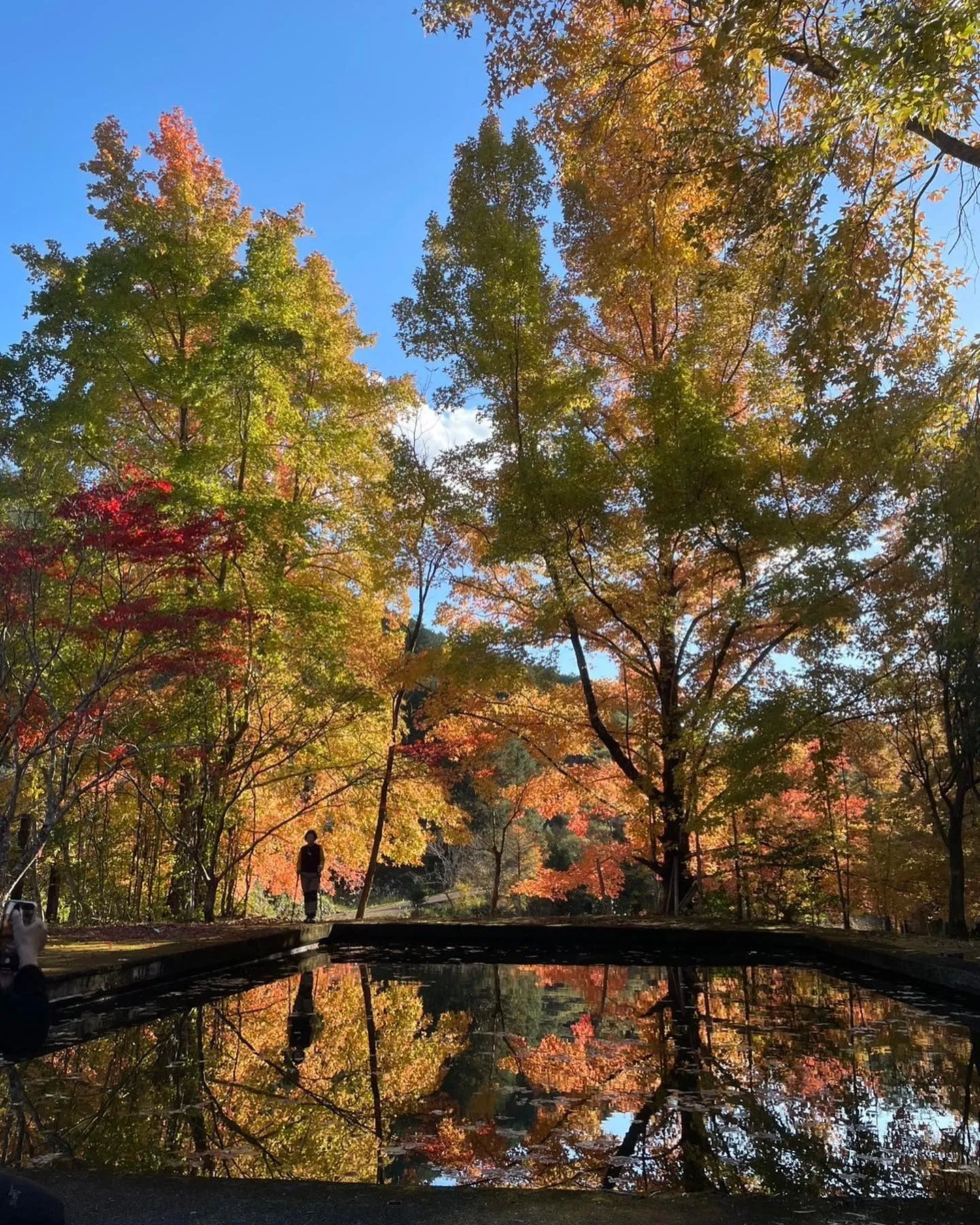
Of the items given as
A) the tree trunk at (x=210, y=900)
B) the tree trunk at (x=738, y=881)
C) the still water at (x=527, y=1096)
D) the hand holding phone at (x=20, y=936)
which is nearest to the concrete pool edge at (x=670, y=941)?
the still water at (x=527, y=1096)

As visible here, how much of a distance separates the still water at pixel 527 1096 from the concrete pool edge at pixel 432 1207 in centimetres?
28

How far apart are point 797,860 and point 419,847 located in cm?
574

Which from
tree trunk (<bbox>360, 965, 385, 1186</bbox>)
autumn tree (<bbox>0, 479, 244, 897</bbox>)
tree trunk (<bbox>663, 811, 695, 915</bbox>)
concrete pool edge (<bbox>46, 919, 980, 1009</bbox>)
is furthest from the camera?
tree trunk (<bbox>663, 811, 695, 915</bbox>)

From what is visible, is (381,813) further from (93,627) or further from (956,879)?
(956,879)

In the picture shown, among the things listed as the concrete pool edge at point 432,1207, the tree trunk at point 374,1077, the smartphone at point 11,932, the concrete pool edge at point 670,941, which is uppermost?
the smartphone at point 11,932

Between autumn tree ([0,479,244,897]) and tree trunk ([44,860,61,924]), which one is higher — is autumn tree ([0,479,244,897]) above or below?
above

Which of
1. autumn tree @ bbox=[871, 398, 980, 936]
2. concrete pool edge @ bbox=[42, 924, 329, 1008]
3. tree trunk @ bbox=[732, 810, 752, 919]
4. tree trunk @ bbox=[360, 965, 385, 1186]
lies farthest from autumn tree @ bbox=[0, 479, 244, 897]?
tree trunk @ bbox=[732, 810, 752, 919]

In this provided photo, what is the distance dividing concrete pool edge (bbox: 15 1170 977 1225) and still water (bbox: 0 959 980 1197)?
285mm

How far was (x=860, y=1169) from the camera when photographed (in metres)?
2.62

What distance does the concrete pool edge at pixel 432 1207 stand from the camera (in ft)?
6.88

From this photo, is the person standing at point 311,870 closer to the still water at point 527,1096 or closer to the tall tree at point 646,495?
the tall tree at point 646,495

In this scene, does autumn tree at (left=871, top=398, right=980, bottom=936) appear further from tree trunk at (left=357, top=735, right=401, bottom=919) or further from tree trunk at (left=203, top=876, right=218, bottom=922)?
tree trunk at (left=203, top=876, right=218, bottom=922)

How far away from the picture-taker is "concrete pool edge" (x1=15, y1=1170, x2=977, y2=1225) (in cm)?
210

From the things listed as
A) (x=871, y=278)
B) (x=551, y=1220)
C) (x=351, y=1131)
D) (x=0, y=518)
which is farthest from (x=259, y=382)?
(x=551, y=1220)
